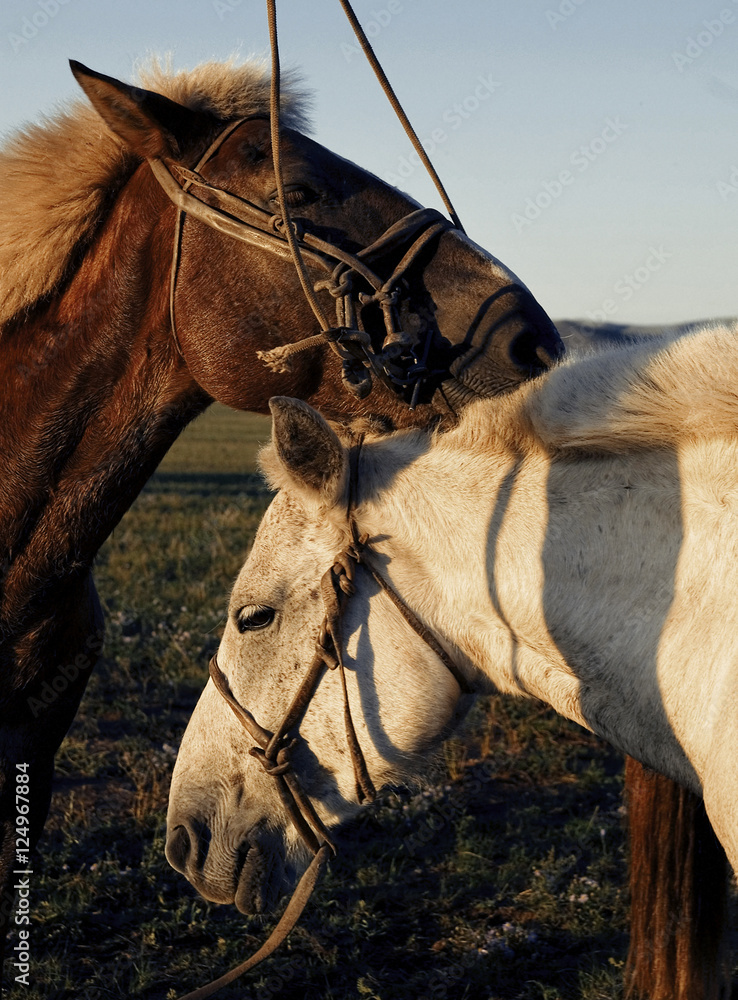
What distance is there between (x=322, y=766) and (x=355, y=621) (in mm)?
391

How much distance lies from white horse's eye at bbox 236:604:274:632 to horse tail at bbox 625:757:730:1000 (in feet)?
4.10

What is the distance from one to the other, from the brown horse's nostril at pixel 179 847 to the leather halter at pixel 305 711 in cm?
30

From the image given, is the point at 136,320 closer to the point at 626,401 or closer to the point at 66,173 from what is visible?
the point at 66,173

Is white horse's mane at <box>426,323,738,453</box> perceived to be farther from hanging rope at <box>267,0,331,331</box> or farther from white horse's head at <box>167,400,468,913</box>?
hanging rope at <box>267,0,331,331</box>

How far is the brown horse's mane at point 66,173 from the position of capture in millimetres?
2635

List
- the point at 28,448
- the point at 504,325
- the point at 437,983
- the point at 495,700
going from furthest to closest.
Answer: the point at 495,700, the point at 437,983, the point at 28,448, the point at 504,325

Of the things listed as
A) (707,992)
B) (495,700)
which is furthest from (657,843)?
(495,700)

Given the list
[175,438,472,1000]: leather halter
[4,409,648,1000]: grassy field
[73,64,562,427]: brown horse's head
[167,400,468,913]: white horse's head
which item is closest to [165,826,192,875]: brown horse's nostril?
[167,400,468,913]: white horse's head

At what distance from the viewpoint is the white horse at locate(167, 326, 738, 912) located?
5.76ft

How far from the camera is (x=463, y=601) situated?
79.3 inches

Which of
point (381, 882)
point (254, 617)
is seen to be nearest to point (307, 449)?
point (254, 617)

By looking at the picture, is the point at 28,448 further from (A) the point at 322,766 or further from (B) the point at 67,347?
(A) the point at 322,766

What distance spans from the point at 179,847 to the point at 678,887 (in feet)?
4.97
